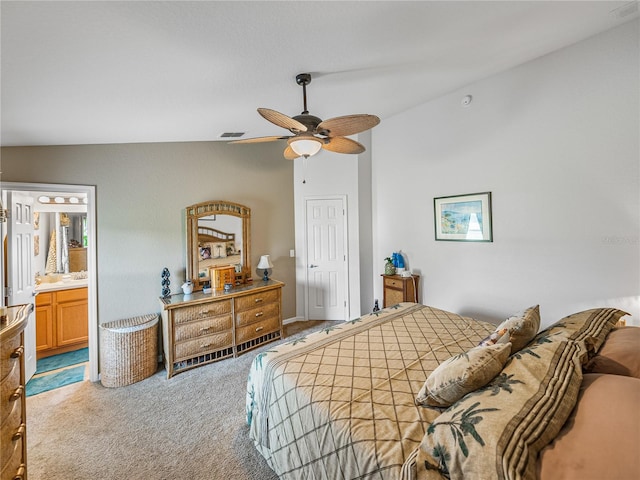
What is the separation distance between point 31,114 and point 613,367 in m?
3.83

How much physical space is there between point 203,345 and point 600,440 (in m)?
3.12

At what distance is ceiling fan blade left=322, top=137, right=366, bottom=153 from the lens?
2252mm

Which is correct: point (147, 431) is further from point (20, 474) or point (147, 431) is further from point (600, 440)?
point (600, 440)

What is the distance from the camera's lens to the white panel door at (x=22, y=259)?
259cm

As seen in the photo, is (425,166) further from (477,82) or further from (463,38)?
(463,38)

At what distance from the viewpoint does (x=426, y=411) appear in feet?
4.17

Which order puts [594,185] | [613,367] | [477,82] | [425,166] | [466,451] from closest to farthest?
[466,451] < [613,367] < [594,185] < [477,82] < [425,166]

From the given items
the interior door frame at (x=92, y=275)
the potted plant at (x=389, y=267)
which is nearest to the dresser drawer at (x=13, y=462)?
the interior door frame at (x=92, y=275)

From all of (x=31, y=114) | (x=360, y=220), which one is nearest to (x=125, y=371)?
(x=31, y=114)

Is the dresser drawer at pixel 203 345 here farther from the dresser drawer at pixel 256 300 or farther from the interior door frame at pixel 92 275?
the interior door frame at pixel 92 275

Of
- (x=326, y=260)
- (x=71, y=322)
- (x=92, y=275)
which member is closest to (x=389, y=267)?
(x=326, y=260)

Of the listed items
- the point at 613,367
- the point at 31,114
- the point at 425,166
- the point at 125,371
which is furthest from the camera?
the point at 425,166

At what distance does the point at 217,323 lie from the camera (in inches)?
123

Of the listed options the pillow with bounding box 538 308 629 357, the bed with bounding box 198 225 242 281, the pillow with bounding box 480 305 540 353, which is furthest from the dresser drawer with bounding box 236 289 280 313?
the pillow with bounding box 538 308 629 357
